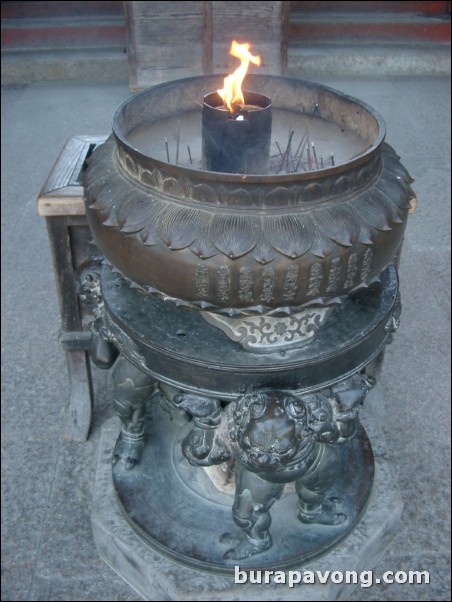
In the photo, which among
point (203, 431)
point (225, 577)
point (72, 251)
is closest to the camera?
point (203, 431)

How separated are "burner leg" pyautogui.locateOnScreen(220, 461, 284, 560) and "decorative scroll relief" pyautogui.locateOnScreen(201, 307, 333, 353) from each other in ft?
0.97

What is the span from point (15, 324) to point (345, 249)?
1767mm

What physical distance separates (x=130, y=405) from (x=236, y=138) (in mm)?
765

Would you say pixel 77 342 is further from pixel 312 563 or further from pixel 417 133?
pixel 417 133

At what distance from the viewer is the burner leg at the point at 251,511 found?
1362mm

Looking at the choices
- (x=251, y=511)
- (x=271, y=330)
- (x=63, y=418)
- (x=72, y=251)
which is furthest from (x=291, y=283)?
(x=63, y=418)

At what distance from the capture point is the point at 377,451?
5.91 feet


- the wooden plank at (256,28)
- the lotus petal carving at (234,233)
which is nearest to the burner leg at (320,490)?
the lotus petal carving at (234,233)

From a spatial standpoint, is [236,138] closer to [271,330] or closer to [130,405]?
[271,330]

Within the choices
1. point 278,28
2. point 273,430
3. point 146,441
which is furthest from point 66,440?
point 278,28

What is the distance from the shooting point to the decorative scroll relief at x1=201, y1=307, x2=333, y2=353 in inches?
48.4

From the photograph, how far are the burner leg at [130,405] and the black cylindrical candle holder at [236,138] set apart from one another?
1.84 feet

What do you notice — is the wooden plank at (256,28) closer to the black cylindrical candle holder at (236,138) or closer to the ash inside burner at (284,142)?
the ash inside burner at (284,142)

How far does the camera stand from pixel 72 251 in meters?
1.77
